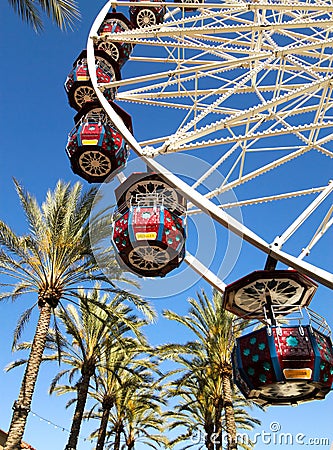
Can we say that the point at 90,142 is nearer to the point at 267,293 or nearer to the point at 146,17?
the point at 267,293

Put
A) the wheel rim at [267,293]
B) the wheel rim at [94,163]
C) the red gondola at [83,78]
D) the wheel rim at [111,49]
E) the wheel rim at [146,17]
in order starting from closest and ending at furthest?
the wheel rim at [267,293]
the wheel rim at [94,163]
the red gondola at [83,78]
the wheel rim at [111,49]
the wheel rim at [146,17]

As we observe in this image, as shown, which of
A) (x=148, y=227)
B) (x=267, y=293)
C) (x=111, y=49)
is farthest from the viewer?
(x=111, y=49)

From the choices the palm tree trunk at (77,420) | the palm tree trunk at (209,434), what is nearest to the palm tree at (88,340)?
the palm tree trunk at (77,420)

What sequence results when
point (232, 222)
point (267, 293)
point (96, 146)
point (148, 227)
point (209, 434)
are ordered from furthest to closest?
point (209, 434) → point (96, 146) → point (267, 293) → point (148, 227) → point (232, 222)

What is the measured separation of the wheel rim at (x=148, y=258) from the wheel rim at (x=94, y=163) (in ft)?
7.54

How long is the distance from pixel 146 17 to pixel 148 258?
25.9 feet

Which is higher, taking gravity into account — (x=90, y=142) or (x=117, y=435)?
(x=117, y=435)

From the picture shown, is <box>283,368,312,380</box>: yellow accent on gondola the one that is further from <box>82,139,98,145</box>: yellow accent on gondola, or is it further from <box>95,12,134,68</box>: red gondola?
<box>95,12,134,68</box>: red gondola

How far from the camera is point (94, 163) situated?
7977 mm

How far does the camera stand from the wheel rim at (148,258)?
6.05 m

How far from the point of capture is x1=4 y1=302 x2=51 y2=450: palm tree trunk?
34.7 ft

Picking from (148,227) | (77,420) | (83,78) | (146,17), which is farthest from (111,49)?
(77,420)

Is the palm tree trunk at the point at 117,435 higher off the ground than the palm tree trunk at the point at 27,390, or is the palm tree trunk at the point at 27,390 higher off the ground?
the palm tree trunk at the point at 117,435

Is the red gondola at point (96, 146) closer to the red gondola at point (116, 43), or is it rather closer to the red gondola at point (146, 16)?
the red gondola at point (116, 43)
